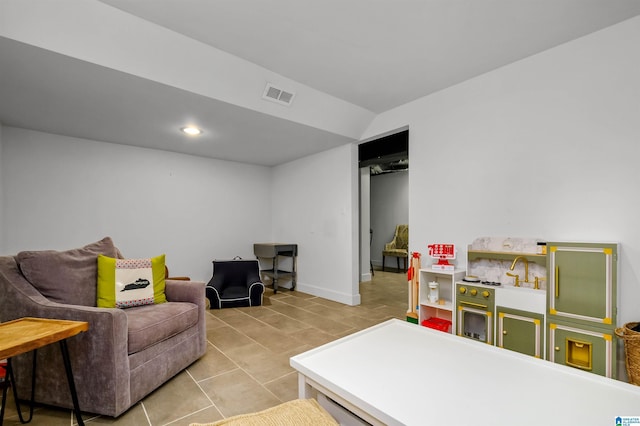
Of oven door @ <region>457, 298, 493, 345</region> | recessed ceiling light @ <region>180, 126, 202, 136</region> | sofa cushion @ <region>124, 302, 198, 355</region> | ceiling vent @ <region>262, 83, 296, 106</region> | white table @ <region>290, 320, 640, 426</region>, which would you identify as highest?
ceiling vent @ <region>262, 83, 296, 106</region>

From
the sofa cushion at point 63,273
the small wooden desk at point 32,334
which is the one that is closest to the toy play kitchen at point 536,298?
the small wooden desk at point 32,334

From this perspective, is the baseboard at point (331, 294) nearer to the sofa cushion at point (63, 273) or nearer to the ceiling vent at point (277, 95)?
the ceiling vent at point (277, 95)

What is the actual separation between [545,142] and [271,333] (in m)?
3.15

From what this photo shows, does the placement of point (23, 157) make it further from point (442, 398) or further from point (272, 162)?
point (442, 398)

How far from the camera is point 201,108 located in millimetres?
3004

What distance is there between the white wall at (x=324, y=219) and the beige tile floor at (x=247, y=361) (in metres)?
0.35

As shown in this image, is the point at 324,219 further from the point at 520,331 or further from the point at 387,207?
the point at 387,207

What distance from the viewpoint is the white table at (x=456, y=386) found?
106cm

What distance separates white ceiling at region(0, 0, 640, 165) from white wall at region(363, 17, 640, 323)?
18 centimetres

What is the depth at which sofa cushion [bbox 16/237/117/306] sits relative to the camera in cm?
203

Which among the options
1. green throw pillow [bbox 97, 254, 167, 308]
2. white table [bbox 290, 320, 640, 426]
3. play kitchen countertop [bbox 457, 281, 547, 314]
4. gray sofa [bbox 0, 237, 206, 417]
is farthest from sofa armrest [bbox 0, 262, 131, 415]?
play kitchen countertop [bbox 457, 281, 547, 314]

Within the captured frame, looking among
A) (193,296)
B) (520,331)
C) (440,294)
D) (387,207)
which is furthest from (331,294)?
(387,207)

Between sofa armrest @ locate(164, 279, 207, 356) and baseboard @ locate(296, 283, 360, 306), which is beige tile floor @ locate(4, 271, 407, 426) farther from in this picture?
sofa armrest @ locate(164, 279, 207, 356)

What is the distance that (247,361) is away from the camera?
2553 mm
